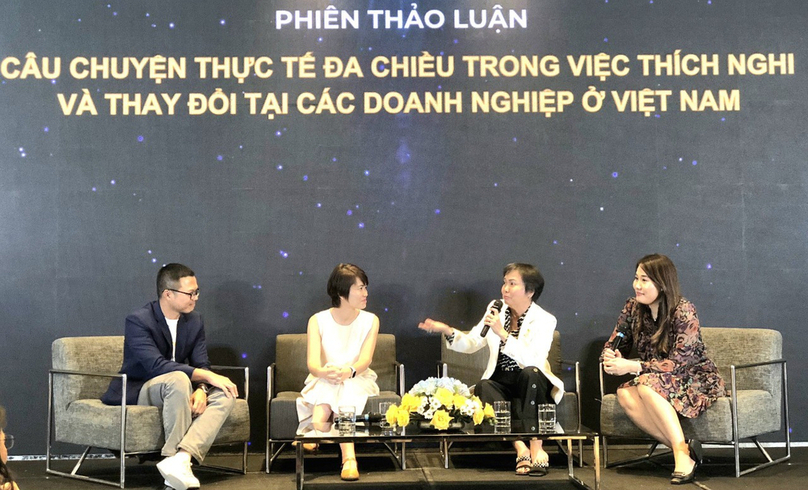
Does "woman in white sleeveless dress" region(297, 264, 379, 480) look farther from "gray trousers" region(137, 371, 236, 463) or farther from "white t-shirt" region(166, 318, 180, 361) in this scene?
"white t-shirt" region(166, 318, 180, 361)

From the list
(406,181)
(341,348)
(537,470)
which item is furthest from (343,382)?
(406,181)

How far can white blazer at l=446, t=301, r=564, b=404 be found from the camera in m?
4.90

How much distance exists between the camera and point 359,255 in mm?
5684

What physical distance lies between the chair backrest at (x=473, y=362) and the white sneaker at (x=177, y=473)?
68.7 inches

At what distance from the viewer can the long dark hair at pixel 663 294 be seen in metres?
4.79

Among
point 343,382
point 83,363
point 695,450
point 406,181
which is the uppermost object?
point 406,181

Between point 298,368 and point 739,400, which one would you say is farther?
point 298,368

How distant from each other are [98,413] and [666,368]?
2.93 meters

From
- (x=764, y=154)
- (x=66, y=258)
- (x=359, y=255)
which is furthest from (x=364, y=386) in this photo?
(x=764, y=154)

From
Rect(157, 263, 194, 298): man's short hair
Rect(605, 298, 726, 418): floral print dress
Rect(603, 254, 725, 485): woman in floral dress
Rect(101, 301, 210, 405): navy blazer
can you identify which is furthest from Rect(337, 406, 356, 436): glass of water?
Rect(605, 298, 726, 418): floral print dress

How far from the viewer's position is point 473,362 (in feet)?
17.9

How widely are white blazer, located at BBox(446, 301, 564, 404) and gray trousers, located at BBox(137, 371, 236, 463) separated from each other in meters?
1.36

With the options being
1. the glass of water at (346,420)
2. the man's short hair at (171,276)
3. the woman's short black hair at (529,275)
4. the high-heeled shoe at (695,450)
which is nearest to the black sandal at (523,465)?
the high-heeled shoe at (695,450)

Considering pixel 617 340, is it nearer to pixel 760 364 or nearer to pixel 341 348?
pixel 760 364
